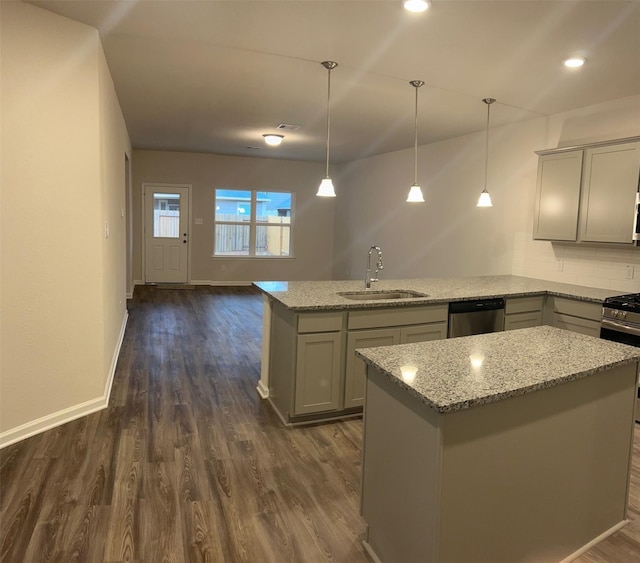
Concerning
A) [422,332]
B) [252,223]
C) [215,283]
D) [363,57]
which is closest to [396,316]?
[422,332]

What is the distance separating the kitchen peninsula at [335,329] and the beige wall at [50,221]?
1255 millimetres

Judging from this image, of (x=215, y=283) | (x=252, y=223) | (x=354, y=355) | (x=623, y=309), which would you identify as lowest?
(x=215, y=283)

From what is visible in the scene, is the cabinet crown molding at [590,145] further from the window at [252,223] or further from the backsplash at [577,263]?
the window at [252,223]

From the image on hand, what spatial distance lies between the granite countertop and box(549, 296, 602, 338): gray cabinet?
1.71 meters

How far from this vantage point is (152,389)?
3.82 meters

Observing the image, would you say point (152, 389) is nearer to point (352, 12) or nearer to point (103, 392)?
point (103, 392)

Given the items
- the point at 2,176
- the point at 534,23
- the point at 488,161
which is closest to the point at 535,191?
the point at 488,161

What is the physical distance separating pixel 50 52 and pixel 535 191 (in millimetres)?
4306

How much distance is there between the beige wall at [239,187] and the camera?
28.9 ft

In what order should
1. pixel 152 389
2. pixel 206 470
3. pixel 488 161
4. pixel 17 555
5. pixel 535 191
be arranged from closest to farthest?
pixel 17 555, pixel 206 470, pixel 152 389, pixel 535 191, pixel 488 161

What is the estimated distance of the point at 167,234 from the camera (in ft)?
29.8

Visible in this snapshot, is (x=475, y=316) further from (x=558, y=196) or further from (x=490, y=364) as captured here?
(x=490, y=364)

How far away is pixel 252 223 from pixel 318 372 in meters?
6.78

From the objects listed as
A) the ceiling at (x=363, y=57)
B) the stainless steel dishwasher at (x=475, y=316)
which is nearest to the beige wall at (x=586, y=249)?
the ceiling at (x=363, y=57)
